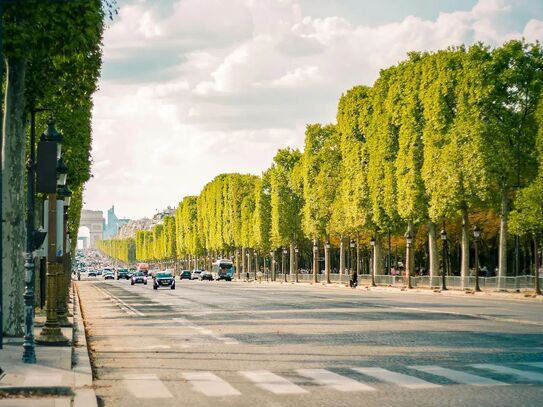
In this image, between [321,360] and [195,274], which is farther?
[195,274]

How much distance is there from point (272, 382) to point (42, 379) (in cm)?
349

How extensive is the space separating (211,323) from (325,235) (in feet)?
218

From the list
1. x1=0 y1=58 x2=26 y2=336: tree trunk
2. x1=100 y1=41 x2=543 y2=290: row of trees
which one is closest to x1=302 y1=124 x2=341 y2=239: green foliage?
x1=100 y1=41 x2=543 y2=290: row of trees

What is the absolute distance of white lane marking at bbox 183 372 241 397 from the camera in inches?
579

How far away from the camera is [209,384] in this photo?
15.8 meters

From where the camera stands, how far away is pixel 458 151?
209ft

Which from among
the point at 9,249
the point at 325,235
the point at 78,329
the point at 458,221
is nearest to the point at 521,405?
the point at 9,249

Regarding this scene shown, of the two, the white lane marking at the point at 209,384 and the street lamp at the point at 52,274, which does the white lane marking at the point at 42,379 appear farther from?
the street lamp at the point at 52,274

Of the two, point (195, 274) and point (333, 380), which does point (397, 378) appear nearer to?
point (333, 380)

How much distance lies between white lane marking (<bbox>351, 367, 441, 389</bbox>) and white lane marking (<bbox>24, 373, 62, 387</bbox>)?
16.4 ft

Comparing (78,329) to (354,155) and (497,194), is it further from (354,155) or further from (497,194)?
(354,155)

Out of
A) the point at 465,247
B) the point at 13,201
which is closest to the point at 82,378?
the point at 13,201

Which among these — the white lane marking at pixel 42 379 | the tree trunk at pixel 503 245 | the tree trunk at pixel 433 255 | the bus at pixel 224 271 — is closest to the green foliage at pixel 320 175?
the tree trunk at pixel 433 255

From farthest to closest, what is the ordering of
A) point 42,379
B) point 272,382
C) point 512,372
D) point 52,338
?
point 52,338 < point 512,372 < point 272,382 < point 42,379
